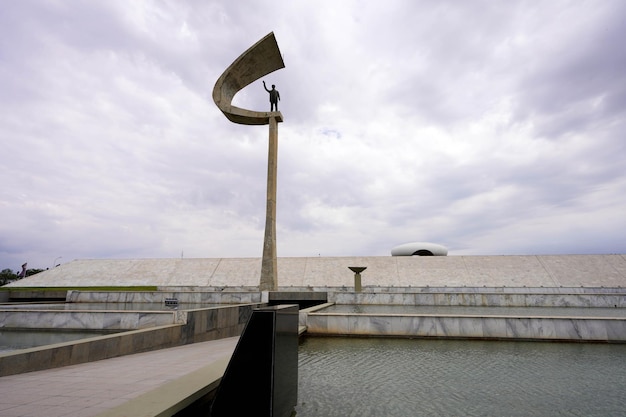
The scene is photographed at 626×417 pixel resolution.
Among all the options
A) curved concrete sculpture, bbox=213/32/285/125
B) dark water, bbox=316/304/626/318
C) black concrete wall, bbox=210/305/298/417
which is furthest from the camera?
curved concrete sculpture, bbox=213/32/285/125

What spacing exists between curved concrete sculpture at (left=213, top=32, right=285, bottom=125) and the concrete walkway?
11616 millimetres

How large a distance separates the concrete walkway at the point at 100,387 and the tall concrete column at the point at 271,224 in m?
8.92

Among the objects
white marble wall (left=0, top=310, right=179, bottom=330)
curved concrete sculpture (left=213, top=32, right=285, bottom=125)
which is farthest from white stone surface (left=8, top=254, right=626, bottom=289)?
white marble wall (left=0, top=310, right=179, bottom=330)

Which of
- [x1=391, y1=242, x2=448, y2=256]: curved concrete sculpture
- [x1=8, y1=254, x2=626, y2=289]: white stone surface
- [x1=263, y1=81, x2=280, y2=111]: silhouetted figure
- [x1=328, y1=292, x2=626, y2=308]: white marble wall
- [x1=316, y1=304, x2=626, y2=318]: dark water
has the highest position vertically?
[x1=263, y1=81, x2=280, y2=111]: silhouetted figure

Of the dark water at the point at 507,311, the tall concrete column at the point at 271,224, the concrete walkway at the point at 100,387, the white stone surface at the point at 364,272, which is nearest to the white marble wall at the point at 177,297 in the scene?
the tall concrete column at the point at 271,224

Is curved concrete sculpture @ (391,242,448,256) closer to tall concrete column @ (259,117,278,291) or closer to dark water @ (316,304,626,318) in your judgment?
dark water @ (316,304,626,318)

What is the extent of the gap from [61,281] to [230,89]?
60.1ft

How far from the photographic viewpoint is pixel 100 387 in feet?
10.5

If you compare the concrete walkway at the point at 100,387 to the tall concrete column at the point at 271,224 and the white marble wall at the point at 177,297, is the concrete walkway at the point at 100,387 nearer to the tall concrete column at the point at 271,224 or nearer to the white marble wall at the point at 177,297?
the white marble wall at the point at 177,297

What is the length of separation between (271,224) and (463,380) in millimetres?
10820

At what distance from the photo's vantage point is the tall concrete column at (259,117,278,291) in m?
13.8

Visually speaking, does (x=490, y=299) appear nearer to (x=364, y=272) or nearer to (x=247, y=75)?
(x=364, y=272)

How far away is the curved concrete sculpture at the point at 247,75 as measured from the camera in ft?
47.4

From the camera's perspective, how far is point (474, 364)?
4625 mm
